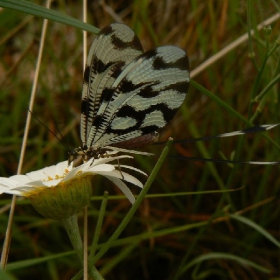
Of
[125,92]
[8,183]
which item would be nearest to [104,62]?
[125,92]

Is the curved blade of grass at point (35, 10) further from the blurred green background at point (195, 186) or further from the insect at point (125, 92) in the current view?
the blurred green background at point (195, 186)

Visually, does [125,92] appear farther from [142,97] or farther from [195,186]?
[195,186]

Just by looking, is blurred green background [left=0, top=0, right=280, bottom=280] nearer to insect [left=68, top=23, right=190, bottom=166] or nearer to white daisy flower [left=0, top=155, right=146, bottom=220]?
insect [left=68, top=23, right=190, bottom=166]

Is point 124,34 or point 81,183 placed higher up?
point 124,34

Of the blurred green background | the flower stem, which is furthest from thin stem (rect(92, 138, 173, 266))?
the blurred green background

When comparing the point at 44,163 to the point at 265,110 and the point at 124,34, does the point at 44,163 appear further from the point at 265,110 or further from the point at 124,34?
the point at 124,34

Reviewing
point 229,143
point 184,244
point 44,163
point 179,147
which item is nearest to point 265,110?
point 229,143

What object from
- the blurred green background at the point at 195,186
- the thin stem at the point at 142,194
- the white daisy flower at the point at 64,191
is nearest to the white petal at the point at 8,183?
the white daisy flower at the point at 64,191

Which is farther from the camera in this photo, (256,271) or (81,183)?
(256,271)
